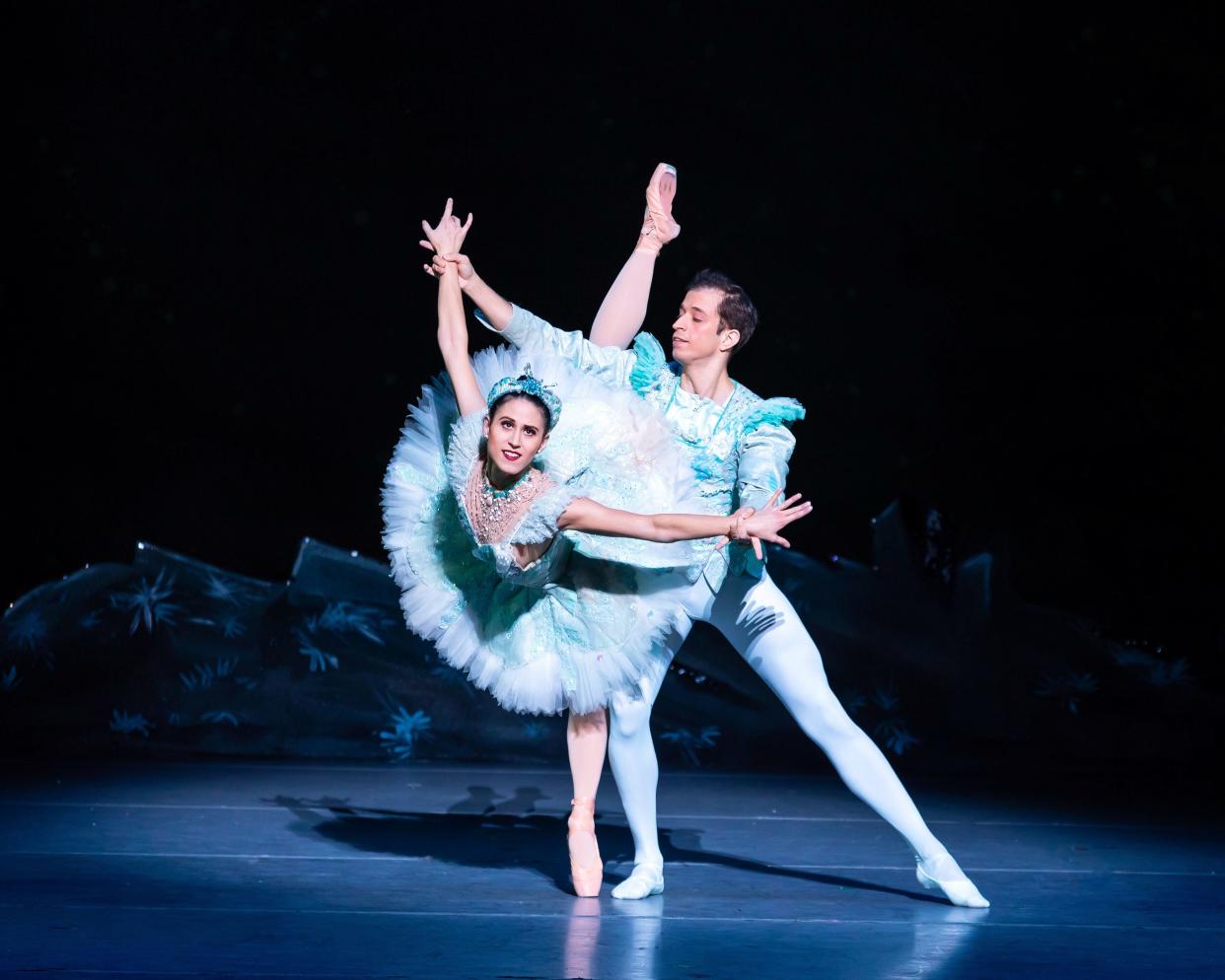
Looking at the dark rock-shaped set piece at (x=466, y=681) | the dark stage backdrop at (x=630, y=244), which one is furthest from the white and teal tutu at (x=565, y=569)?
the dark stage backdrop at (x=630, y=244)

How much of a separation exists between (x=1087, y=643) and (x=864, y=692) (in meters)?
0.78

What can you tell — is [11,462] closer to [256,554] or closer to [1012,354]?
[256,554]

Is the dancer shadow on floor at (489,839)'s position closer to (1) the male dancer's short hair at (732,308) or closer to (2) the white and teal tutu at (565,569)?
(2) the white and teal tutu at (565,569)

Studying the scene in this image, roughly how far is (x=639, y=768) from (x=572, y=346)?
822mm

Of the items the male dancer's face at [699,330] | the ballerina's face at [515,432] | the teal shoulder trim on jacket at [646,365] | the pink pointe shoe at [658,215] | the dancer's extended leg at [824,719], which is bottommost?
the dancer's extended leg at [824,719]

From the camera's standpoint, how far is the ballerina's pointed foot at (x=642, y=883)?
8.93 feet

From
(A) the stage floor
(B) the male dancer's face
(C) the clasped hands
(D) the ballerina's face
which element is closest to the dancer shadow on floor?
(A) the stage floor

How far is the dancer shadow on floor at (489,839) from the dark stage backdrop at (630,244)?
60.6 inches

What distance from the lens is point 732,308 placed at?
2873mm

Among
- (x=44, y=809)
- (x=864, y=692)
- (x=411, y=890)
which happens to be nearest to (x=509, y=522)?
(x=411, y=890)

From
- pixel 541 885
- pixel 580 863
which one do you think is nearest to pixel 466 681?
pixel 541 885

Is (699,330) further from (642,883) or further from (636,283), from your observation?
(642,883)

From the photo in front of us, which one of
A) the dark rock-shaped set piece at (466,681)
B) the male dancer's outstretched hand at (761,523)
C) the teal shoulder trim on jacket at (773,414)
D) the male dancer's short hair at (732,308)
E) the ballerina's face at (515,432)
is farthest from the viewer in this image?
the dark rock-shaped set piece at (466,681)

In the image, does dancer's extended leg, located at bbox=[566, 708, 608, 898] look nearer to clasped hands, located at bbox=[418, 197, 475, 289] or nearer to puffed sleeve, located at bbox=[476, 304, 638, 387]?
puffed sleeve, located at bbox=[476, 304, 638, 387]
